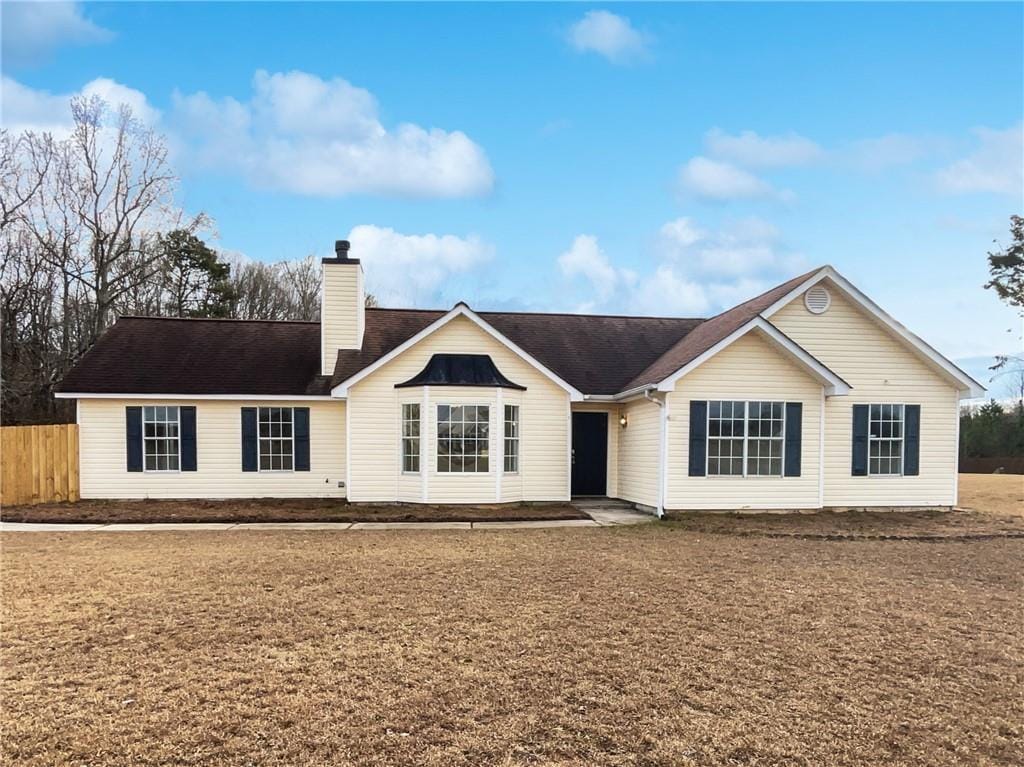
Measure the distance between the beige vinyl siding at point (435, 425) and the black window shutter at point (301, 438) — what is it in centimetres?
155

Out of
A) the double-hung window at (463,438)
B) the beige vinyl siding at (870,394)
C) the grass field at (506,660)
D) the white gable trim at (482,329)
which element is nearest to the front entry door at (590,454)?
the white gable trim at (482,329)

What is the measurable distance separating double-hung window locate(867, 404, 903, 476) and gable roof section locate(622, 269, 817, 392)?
323 cm

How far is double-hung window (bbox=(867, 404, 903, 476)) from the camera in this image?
14.8 metres

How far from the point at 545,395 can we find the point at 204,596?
30.9 feet

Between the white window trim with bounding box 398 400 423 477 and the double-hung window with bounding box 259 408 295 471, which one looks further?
the double-hung window with bounding box 259 408 295 471

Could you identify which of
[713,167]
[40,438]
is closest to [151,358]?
[40,438]

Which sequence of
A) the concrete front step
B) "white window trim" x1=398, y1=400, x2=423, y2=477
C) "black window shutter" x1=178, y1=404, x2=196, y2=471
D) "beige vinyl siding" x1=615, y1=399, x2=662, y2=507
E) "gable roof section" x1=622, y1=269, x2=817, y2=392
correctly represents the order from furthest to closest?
"black window shutter" x1=178, y1=404, x2=196, y2=471, "white window trim" x1=398, y1=400, x2=423, y2=477, "beige vinyl siding" x1=615, y1=399, x2=662, y2=507, "gable roof section" x1=622, y1=269, x2=817, y2=392, the concrete front step

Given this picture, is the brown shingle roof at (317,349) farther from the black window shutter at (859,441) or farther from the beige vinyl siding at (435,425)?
the black window shutter at (859,441)

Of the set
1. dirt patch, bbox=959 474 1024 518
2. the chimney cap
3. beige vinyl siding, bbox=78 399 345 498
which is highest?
the chimney cap

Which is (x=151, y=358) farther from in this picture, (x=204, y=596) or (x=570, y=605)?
(x=570, y=605)

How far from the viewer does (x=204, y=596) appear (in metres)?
7.04

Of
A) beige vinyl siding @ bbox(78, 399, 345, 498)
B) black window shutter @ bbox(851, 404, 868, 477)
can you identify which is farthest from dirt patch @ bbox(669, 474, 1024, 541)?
beige vinyl siding @ bbox(78, 399, 345, 498)

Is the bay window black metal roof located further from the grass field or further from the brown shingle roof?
the grass field

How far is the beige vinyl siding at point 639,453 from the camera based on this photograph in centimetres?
1410
